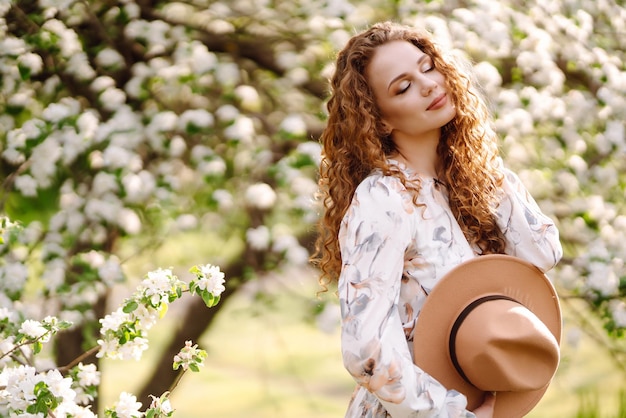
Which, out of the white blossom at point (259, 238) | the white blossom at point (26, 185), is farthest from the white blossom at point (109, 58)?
the white blossom at point (259, 238)

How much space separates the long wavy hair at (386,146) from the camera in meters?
1.52

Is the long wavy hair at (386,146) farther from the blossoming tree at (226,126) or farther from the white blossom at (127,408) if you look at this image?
the blossoming tree at (226,126)

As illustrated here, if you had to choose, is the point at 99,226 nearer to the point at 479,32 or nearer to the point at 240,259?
the point at 240,259

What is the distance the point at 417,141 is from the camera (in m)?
1.55

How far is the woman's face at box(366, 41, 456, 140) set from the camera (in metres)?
1.48

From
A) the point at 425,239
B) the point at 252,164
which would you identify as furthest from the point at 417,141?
the point at 252,164

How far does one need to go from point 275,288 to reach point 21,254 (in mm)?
922

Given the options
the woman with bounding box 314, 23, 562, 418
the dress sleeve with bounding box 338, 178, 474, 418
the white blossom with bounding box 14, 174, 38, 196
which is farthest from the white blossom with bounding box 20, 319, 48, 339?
the white blossom with bounding box 14, 174, 38, 196

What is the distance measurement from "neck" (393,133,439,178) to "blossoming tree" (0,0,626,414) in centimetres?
111

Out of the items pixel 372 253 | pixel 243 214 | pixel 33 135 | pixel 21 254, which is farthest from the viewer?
pixel 243 214

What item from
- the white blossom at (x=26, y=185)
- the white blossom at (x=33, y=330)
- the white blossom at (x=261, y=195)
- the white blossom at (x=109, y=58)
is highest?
the white blossom at (x=33, y=330)

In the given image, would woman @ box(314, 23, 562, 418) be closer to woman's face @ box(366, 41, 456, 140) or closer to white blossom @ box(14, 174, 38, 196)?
woman's face @ box(366, 41, 456, 140)

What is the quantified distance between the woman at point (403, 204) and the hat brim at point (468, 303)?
1.2 inches

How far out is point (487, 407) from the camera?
1420 mm
